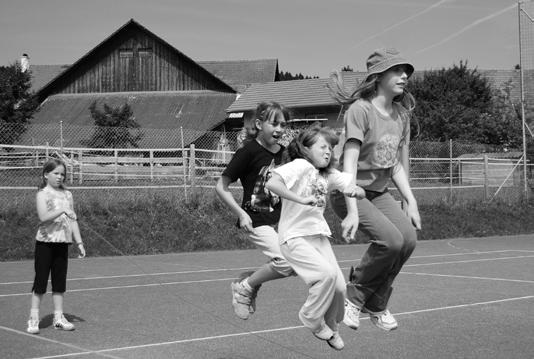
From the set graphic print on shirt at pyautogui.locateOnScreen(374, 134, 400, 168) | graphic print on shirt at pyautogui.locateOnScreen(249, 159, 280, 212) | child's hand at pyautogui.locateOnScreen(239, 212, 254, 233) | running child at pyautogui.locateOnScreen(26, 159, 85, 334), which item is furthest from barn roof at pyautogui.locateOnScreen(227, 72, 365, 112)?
graphic print on shirt at pyautogui.locateOnScreen(374, 134, 400, 168)

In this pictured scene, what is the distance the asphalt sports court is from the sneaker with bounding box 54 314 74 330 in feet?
0.29

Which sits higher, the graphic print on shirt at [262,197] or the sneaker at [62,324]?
the graphic print on shirt at [262,197]

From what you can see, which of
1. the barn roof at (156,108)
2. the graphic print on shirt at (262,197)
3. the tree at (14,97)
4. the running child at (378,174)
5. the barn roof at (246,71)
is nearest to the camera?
the running child at (378,174)

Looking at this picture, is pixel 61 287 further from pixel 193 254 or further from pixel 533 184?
pixel 533 184

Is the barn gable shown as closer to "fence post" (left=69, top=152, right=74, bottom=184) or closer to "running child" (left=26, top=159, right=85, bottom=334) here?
"fence post" (left=69, top=152, right=74, bottom=184)

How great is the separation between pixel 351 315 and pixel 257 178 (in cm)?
149

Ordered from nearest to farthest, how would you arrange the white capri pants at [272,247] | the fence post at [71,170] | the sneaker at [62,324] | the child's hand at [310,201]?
the child's hand at [310,201]
the white capri pants at [272,247]
the sneaker at [62,324]
the fence post at [71,170]

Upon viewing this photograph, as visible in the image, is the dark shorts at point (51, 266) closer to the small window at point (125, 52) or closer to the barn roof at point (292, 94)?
→ the barn roof at point (292, 94)

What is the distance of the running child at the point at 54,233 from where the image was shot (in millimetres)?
8062

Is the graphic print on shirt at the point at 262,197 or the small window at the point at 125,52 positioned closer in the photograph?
the graphic print on shirt at the point at 262,197

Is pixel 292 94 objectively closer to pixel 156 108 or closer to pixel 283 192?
pixel 156 108

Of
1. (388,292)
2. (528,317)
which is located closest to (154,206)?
(528,317)

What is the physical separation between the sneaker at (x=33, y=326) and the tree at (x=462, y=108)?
3884 centimetres

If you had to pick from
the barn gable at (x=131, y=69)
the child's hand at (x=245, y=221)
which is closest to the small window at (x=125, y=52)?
the barn gable at (x=131, y=69)
